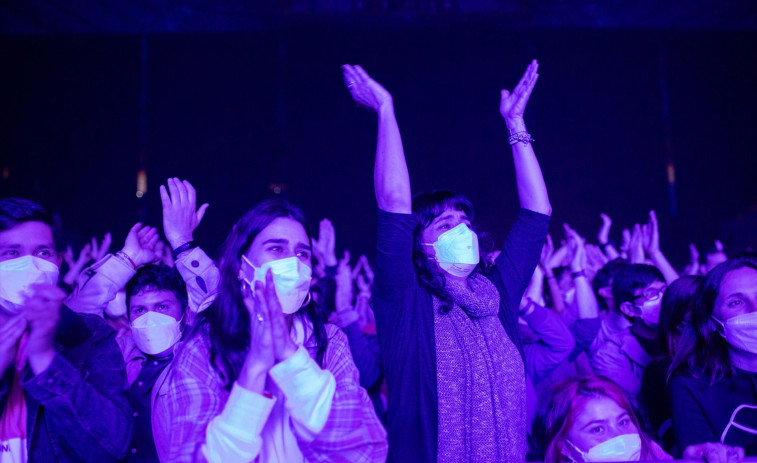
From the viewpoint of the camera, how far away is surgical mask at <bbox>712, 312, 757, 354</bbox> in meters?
1.81

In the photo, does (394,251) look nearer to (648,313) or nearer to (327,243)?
(648,313)

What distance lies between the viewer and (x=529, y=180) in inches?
77.3

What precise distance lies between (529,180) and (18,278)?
5.01ft

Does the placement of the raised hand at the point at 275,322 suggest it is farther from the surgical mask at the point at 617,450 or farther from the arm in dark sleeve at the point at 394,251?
the surgical mask at the point at 617,450

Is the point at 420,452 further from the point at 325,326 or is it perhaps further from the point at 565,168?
the point at 565,168

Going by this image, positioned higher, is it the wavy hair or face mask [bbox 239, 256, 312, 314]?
face mask [bbox 239, 256, 312, 314]

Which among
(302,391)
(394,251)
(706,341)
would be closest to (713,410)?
(706,341)

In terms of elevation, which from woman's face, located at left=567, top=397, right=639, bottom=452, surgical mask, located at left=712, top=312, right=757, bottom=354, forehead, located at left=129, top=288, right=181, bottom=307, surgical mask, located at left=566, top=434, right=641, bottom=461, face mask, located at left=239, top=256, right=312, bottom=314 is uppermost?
face mask, located at left=239, top=256, right=312, bottom=314

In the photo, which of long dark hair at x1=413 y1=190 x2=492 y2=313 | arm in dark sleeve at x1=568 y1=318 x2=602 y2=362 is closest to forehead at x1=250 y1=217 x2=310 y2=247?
long dark hair at x1=413 y1=190 x2=492 y2=313

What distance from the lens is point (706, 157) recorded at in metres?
7.41

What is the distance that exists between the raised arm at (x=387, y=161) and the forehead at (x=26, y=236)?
2.90 feet

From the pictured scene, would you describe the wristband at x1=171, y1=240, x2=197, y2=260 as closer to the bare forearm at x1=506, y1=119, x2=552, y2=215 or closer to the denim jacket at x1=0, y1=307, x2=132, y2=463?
the denim jacket at x1=0, y1=307, x2=132, y2=463

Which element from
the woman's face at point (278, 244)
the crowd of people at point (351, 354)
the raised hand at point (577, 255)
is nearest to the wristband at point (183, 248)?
the crowd of people at point (351, 354)

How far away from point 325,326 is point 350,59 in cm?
633
